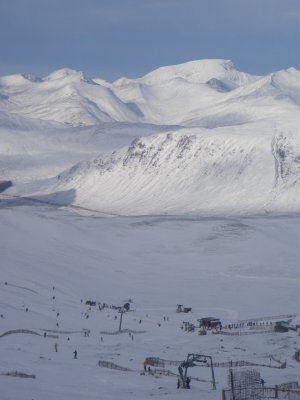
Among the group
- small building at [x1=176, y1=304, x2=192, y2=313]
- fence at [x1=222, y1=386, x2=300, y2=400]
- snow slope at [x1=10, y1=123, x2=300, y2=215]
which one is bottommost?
fence at [x1=222, y1=386, x2=300, y2=400]

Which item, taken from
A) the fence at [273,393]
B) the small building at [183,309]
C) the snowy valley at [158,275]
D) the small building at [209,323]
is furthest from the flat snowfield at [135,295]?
the small building at [209,323]

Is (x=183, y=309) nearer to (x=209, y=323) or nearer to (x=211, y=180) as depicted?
(x=209, y=323)

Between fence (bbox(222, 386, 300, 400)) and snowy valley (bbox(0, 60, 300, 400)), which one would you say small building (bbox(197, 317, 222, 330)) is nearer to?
snowy valley (bbox(0, 60, 300, 400))

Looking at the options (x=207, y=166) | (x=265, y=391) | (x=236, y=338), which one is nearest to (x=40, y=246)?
(x=236, y=338)

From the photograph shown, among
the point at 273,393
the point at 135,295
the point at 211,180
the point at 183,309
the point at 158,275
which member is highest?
the point at 211,180

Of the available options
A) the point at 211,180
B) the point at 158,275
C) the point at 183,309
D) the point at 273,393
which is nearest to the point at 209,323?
the point at 183,309

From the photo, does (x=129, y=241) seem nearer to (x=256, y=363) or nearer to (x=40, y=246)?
(x=40, y=246)

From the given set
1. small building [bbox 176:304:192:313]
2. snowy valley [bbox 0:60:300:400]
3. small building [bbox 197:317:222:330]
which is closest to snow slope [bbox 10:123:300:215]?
snowy valley [bbox 0:60:300:400]

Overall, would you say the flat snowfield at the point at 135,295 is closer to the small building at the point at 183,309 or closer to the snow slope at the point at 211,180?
the small building at the point at 183,309

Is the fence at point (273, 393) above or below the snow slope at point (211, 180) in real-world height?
below
